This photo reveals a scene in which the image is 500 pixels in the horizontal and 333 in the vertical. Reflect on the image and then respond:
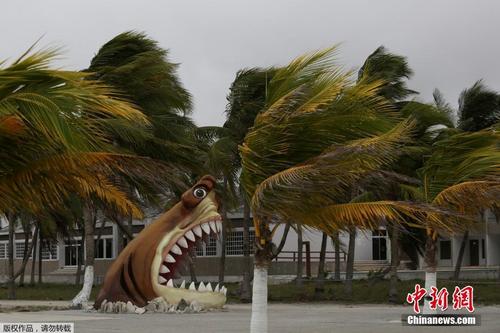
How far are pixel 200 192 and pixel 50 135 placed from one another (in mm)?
14885

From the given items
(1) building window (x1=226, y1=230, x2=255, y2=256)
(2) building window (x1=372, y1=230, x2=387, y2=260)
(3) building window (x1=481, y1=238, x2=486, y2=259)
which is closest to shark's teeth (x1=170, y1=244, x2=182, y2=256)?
(1) building window (x1=226, y1=230, x2=255, y2=256)

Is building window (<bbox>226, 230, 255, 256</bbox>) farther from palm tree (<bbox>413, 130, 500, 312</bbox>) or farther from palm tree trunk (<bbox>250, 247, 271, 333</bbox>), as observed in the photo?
palm tree trunk (<bbox>250, 247, 271, 333</bbox>)

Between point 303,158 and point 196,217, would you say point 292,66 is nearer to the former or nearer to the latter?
point 303,158

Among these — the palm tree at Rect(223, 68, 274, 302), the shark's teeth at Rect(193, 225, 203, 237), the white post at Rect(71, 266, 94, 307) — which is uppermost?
the palm tree at Rect(223, 68, 274, 302)

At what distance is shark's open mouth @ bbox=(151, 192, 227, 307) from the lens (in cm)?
2162

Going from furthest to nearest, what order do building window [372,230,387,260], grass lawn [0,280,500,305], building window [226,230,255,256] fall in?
building window [372,230,387,260], building window [226,230,255,256], grass lawn [0,280,500,305]

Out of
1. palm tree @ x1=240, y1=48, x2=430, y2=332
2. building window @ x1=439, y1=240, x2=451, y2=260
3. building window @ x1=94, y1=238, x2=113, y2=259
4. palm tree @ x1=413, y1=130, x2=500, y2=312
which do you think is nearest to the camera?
palm tree @ x1=240, y1=48, x2=430, y2=332

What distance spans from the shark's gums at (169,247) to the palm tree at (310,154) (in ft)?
33.2

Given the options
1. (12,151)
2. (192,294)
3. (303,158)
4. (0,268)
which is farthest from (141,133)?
(0,268)

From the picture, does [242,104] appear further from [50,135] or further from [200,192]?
[50,135]

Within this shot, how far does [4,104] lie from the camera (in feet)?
22.3

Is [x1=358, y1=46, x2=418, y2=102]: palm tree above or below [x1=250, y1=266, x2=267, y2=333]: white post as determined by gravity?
above

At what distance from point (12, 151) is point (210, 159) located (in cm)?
2078

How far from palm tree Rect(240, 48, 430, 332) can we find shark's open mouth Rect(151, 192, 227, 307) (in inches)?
398
